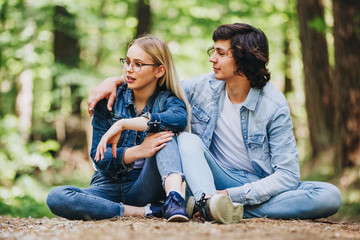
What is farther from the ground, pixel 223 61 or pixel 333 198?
pixel 223 61

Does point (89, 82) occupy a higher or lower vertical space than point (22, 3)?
lower

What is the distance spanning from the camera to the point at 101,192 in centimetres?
361

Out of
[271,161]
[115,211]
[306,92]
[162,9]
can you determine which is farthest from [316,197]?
[162,9]

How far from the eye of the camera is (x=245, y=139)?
3.75 meters

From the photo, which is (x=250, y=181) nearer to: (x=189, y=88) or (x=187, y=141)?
(x=187, y=141)

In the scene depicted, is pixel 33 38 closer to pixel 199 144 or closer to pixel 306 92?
pixel 306 92

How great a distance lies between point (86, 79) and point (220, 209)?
749cm

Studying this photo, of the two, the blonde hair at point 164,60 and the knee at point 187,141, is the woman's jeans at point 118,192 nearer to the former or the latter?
the knee at point 187,141

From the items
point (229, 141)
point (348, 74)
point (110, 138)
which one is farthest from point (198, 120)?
point (348, 74)

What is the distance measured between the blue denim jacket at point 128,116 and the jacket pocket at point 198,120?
0.32m

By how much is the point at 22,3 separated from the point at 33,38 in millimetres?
804

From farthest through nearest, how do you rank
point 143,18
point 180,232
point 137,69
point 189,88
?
point 143,18
point 189,88
point 137,69
point 180,232

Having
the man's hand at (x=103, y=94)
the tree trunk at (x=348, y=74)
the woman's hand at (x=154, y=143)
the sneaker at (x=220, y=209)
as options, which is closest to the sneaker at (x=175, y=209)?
the sneaker at (x=220, y=209)

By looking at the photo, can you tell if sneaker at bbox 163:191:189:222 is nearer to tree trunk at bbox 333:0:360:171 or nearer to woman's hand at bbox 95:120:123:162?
woman's hand at bbox 95:120:123:162
